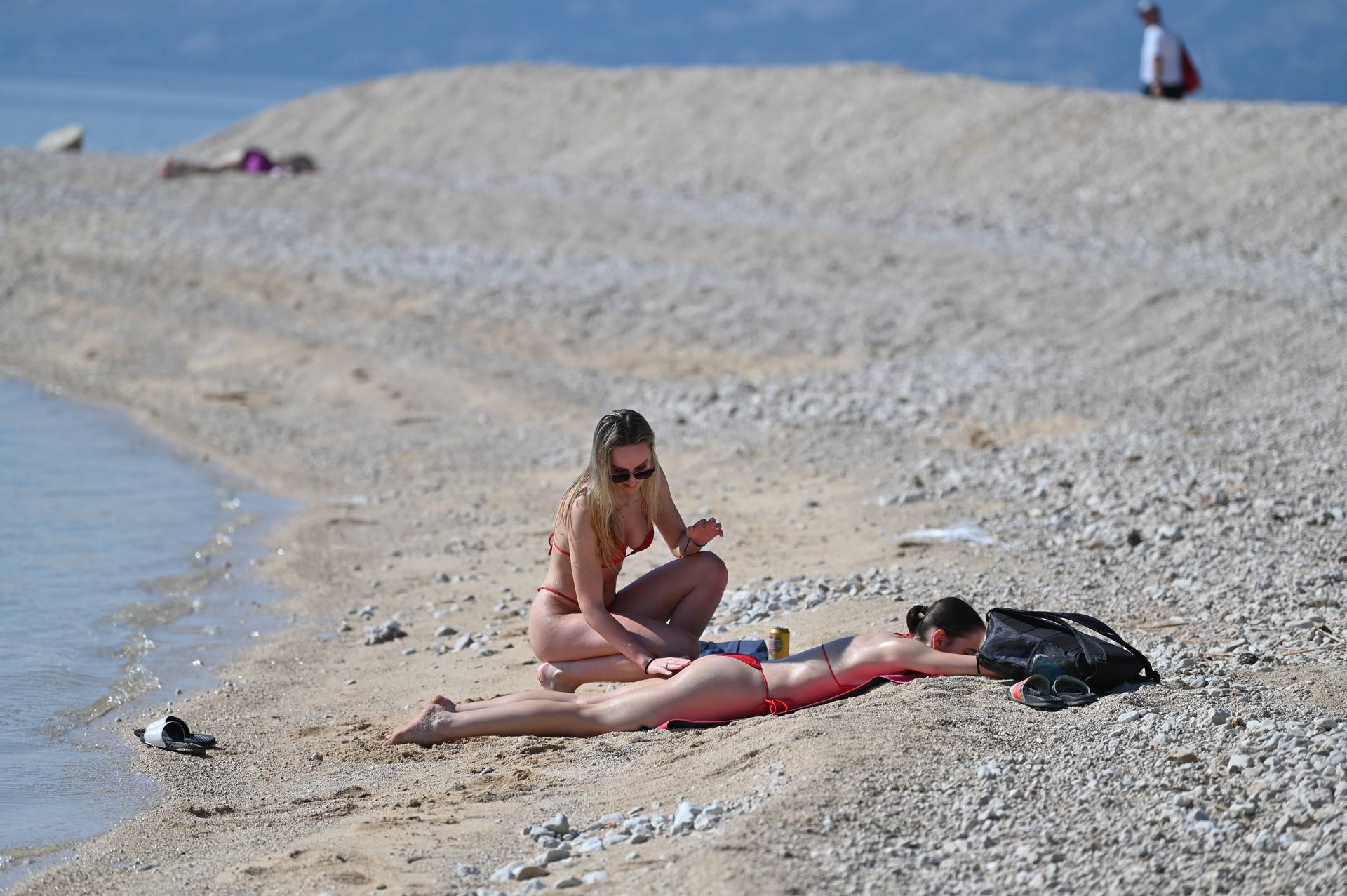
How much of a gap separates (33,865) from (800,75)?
90.0 feet

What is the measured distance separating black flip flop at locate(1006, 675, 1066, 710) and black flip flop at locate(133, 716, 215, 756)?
3.48 metres

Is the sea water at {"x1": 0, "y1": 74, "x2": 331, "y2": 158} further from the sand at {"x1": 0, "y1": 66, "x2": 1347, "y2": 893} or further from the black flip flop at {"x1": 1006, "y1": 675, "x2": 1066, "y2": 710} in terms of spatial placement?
the black flip flop at {"x1": 1006, "y1": 675, "x2": 1066, "y2": 710}

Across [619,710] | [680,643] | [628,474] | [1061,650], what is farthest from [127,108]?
[1061,650]

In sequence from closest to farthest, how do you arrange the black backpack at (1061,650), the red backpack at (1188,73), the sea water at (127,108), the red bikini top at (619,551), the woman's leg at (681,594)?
1. the black backpack at (1061,650)
2. the red bikini top at (619,551)
3. the woman's leg at (681,594)
4. the red backpack at (1188,73)
5. the sea water at (127,108)

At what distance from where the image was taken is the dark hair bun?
5949 mm

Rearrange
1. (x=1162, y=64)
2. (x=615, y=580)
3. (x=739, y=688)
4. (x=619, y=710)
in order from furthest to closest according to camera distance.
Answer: (x=1162, y=64) → (x=615, y=580) → (x=619, y=710) → (x=739, y=688)

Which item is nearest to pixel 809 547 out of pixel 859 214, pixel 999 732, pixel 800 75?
pixel 999 732

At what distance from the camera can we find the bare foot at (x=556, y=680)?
6.25 metres

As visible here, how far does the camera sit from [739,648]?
20.1 ft

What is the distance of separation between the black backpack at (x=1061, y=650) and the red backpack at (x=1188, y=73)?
19274mm

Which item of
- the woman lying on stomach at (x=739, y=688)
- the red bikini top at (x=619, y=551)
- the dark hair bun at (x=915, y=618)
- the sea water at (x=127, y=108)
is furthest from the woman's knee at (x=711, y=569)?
the sea water at (x=127, y=108)

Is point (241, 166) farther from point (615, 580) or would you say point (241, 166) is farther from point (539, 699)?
point (539, 699)

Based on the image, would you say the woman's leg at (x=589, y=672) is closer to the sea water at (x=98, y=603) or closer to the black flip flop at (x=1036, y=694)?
the black flip flop at (x=1036, y=694)

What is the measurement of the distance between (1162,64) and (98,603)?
63.3 feet
